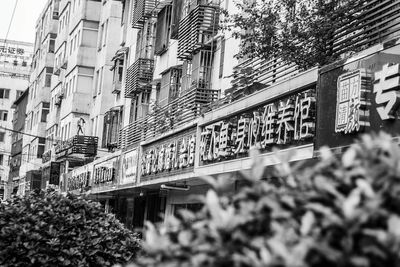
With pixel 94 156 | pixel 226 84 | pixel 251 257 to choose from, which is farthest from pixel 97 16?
pixel 251 257

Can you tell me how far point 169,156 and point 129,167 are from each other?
189 inches

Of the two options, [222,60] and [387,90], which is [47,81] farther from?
[387,90]

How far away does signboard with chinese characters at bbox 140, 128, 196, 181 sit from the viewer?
55.8ft

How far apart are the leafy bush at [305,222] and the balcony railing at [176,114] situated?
44.5ft

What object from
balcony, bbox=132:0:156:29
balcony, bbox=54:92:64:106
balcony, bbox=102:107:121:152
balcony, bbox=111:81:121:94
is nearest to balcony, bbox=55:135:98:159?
balcony, bbox=102:107:121:152

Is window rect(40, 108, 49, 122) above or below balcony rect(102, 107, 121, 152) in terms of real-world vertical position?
above

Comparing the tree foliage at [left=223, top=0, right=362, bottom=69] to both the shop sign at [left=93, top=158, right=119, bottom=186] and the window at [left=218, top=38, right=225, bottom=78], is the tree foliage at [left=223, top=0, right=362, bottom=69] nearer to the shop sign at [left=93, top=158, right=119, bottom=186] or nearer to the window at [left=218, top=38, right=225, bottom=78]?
the window at [left=218, top=38, right=225, bottom=78]

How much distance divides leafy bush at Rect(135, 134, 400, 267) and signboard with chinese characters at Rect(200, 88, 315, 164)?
23.2 ft

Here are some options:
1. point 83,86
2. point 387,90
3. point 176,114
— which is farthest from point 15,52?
point 387,90

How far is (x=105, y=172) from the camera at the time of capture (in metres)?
27.3

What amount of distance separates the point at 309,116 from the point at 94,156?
26.7 metres

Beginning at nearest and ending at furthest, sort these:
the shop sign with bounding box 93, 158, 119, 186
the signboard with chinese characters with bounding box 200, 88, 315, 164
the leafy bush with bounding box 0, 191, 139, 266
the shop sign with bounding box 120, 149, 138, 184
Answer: the leafy bush with bounding box 0, 191, 139, 266 < the signboard with chinese characters with bounding box 200, 88, 315, 164 < the shop sign with bounding box 120, 149, 138, 184 < the shop sign with bounding box 93, 158, 119, 186

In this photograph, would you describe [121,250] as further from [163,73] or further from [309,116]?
[163,73]

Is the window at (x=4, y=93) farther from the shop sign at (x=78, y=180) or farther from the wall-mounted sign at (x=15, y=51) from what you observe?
the shop sign at (x=78, y=180)
